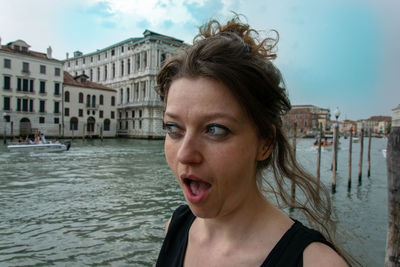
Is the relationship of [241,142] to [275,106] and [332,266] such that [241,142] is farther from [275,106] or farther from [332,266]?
[332,266]

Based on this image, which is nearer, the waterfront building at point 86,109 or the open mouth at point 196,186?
the open mouth at point 196,186

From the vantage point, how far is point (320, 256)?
674 mm

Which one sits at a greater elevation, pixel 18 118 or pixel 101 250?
pixel 18 118

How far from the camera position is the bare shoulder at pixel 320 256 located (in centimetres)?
65

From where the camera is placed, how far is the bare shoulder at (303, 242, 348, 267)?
0.65m

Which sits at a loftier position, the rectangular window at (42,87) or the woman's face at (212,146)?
the rectangular window at (42,87)

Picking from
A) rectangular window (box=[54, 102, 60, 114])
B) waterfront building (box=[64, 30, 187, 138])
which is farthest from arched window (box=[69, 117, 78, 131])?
waterfront building (box=[64, 30, 187, 138])

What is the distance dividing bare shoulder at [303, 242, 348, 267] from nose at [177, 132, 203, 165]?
1.08 ft

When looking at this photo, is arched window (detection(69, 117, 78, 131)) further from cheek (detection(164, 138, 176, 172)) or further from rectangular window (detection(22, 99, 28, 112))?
cheek (detection(164, 138, 176, 172))

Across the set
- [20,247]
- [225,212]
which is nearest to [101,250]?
[20,247]

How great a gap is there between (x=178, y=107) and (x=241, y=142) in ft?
0.62

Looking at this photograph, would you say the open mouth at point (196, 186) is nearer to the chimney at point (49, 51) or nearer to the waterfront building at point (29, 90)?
the waterfront building at point (29, 90)

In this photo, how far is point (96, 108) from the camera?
3572cm

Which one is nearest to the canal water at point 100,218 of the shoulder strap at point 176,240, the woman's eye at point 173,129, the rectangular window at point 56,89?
the shoulder strap at point 176,240
